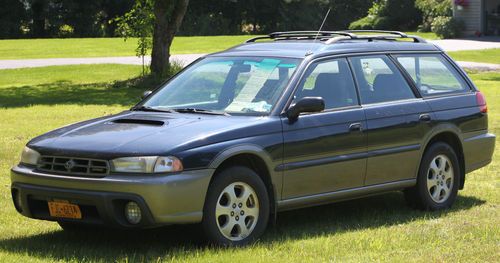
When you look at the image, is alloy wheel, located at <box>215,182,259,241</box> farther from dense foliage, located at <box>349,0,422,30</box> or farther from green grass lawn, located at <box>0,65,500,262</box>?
dense foliage, located at <box>349,0,422,30</box>

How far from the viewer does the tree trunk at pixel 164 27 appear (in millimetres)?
21312

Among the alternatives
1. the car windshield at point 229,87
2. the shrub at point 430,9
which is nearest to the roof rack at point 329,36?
the car windshield at point 229,87

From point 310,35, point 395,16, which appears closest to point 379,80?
point 310,35

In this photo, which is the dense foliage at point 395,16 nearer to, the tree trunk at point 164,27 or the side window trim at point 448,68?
the tree trunk at point 164,27

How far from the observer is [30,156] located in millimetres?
6969

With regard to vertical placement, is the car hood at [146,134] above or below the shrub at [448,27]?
above

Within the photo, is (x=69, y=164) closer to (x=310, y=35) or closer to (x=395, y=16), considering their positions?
(x=310, y=35)

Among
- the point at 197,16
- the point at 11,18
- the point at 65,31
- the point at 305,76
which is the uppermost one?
the point at 305,76

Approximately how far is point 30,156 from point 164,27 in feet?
49.6

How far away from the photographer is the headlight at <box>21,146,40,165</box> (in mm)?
6902

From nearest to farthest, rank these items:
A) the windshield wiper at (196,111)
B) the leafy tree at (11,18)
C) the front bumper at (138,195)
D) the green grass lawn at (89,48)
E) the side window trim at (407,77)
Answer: the front bumper at (138,195) → the windshield wiper at (196,111) → the side window trim at (407,77) → the green grass lawn at (89,48) → the leafy tree at (11,18)

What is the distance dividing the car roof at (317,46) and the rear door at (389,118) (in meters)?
0.12

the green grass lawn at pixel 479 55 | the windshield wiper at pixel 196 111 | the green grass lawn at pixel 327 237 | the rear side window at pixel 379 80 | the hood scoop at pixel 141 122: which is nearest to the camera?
the green grass lawn at pixel 327 237

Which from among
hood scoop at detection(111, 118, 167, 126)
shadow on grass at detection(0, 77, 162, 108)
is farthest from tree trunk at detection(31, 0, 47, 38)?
hood scoop at detection(111, 118, 167, 126)
